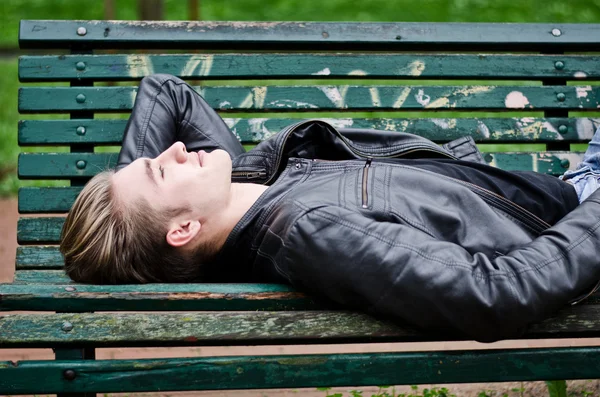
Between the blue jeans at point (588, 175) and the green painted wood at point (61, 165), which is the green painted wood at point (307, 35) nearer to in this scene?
the green painted wood at point (61, 165)

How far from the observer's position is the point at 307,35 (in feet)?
12.1

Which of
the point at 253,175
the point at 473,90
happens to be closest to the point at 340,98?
the point at 473,90

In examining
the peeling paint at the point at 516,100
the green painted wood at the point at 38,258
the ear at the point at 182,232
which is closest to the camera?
the ear at the point at 182,232

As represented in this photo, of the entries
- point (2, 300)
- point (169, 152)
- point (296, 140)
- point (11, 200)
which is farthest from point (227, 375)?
point (11, 200)

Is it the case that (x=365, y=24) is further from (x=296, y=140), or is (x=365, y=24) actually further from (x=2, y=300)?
(x=2, y=300)

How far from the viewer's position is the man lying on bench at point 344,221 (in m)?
2.17

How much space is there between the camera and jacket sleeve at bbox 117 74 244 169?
3244 mm

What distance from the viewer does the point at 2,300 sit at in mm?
2217

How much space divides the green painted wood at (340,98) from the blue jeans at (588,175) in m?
0.51

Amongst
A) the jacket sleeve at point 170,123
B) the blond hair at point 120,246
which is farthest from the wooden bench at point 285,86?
the blond hair at point 120,246

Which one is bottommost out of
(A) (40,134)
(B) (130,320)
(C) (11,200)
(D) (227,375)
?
(C) (11,200)

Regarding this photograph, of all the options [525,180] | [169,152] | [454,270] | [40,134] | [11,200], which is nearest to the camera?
[454,270]

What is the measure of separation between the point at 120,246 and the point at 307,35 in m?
1.58

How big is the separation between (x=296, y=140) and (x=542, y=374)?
1310mm
